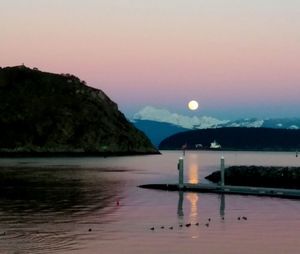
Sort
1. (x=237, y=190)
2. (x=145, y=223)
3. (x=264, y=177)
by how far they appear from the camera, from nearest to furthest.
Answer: (x=145, y=223), (x=237, y=190), (x=264, y=177)

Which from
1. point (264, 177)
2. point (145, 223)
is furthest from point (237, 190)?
point (145, 223)

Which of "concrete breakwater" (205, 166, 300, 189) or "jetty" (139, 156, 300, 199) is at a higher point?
"concrete breakwater" (205, 166, 300, 189)

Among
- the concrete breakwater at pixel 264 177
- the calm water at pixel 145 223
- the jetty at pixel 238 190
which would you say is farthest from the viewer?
the concrete breakwater at pixel 264 177

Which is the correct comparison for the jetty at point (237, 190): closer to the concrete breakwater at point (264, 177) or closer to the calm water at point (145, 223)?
the calm water at point (145, 223)

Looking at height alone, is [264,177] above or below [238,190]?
above

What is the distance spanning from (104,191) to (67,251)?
40.6m

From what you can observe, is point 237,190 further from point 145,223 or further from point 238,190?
point 145,223

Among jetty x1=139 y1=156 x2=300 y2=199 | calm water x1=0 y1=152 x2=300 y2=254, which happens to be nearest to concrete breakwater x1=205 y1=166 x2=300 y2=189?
jetty x1=139 y1=156 x2=300 y2=199

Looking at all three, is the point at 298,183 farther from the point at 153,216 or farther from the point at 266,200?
the point at 153,216

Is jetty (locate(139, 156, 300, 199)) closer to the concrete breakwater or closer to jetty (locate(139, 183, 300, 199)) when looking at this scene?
jetty (locate(139, 183, 300, 199))

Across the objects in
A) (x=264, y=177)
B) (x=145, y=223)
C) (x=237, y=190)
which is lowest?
(x=145, y=223)

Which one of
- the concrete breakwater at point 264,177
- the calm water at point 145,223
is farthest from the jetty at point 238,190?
the concrete breakwater at point 264,177

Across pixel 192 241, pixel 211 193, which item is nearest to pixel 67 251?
pixel 192 241

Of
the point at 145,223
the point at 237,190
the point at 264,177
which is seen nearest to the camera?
the point at 145,223
